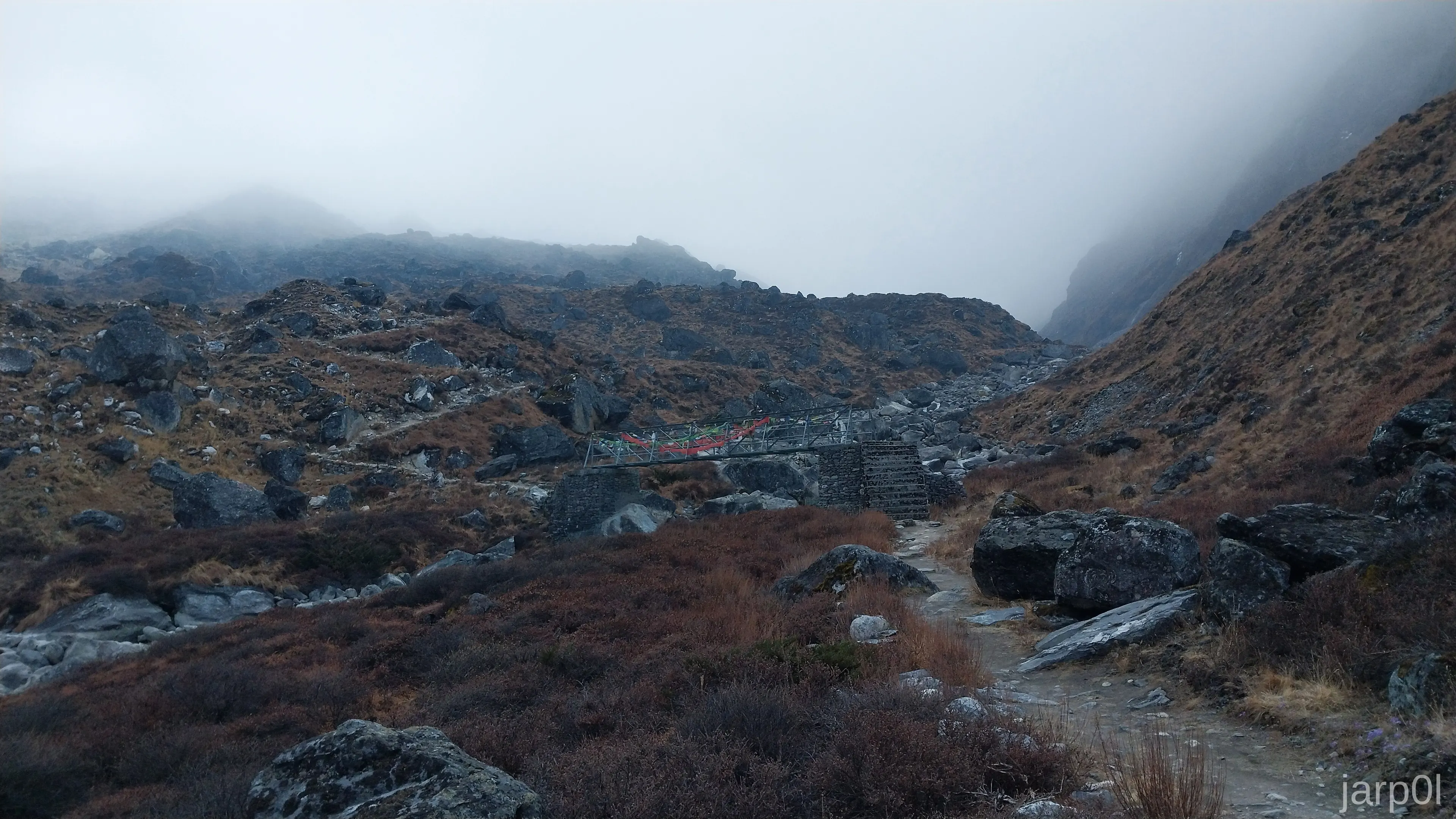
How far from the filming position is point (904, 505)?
916 inches

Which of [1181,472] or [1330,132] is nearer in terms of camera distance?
[1181,472]

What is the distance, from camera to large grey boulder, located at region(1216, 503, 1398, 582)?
6.62 m

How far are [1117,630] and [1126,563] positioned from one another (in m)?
1.25

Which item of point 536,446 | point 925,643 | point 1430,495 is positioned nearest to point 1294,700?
point 925,643

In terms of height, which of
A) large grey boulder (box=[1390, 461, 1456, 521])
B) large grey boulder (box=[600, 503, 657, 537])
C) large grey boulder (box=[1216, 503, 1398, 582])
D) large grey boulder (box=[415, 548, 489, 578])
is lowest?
large grey boulder (box=[415, 548, 489, 578])

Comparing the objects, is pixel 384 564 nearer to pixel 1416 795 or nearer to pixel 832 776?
pixel 832 776

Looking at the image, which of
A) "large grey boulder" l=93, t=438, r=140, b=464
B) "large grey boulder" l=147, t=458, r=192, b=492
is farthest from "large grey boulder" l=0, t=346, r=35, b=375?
"large grey boulder" l=147, t=458, r=192, b=492

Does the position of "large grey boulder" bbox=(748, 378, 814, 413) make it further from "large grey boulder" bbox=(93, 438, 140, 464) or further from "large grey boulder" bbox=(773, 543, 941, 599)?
"large grey boulder" bbox=(773, 543, 941, 599)

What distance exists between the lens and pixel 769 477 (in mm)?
32625

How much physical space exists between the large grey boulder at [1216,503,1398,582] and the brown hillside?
3.68 meters

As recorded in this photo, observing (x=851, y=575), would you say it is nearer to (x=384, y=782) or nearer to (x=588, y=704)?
(x=588, y=704)

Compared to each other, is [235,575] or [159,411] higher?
[159,411]

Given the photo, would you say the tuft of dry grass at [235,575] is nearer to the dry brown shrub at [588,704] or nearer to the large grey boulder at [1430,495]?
the dry brown shrub at [588,704]

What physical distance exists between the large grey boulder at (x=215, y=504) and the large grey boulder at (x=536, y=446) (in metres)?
12.5
